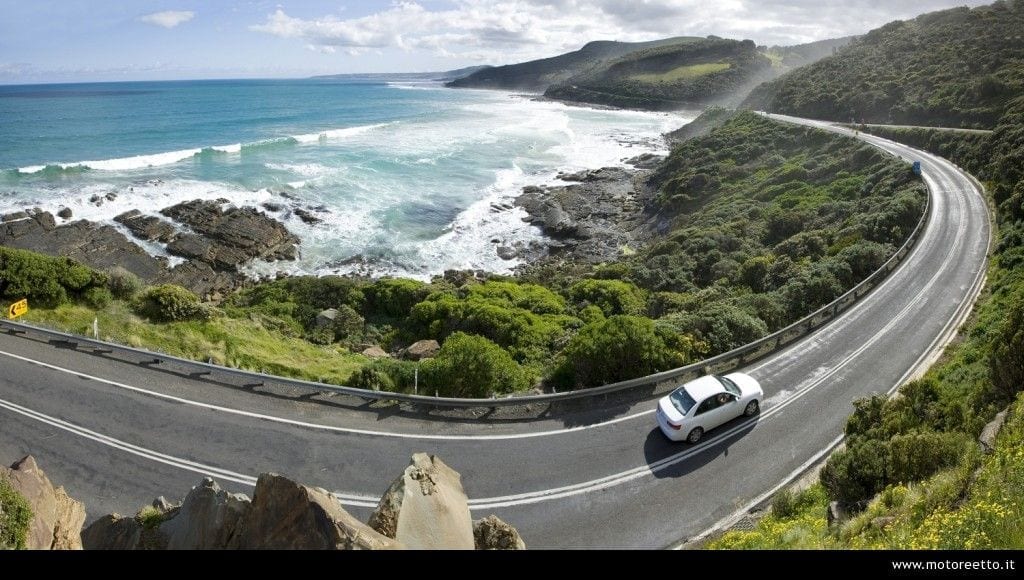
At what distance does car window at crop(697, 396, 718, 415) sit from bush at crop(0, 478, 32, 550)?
11785 millimetres

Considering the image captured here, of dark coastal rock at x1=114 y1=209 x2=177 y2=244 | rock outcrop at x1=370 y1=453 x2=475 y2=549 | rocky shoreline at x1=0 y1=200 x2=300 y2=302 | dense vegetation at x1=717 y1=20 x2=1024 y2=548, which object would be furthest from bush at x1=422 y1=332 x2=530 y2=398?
dark coastal rock at x1=114 y1=209 x2=177 y2=244

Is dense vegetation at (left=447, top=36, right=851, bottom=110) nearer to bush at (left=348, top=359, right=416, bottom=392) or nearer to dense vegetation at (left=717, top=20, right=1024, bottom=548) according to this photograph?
dense vegetation at (left=717, top=20, right=1024, bottom=548)

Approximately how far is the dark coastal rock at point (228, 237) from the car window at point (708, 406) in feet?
102

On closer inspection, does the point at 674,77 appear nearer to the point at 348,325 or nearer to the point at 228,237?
the point at 228,237

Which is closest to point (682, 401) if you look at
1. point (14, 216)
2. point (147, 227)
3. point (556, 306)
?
point (556, 306)

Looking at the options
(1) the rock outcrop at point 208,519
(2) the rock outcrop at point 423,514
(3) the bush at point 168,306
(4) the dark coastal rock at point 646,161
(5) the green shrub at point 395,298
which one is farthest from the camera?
(4) the dark coastal rock at point 646,161

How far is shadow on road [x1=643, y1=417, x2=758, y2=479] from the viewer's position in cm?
1190

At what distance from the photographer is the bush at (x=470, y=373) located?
15.1 meters

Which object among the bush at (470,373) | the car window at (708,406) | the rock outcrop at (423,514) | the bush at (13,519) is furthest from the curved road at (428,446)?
Answer: the bush at (13,519)

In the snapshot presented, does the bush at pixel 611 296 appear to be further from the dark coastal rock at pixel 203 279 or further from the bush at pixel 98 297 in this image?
the dark coastal rock at pixel 203 279

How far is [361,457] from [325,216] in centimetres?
3557

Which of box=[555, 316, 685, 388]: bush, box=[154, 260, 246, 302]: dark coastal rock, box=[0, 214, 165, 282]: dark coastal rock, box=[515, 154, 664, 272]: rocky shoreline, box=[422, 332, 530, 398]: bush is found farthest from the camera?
box=[515, 154, 664, 272]: rocky shoreline

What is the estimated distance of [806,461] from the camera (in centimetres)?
1216
